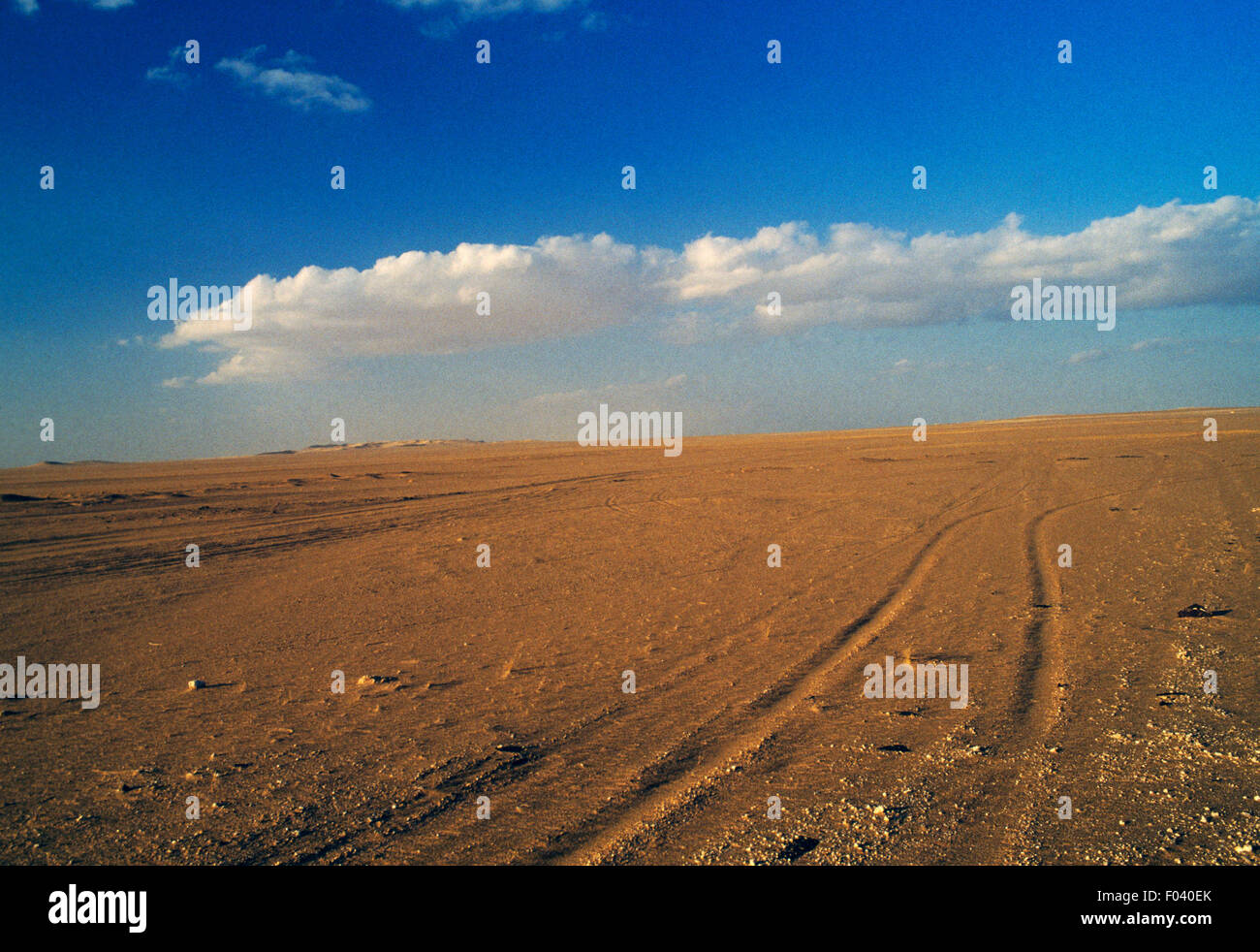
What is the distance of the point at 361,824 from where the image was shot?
4.67 metres

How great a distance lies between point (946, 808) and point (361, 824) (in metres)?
3.98

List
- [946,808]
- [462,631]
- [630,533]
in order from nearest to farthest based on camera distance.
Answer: [946,808]
[462,631]
[630,533]

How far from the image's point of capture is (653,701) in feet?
22.2

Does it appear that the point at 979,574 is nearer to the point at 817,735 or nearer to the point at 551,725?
the point at 817,735

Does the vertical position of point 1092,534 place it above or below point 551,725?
above

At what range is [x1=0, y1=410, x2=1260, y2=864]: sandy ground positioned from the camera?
4.45m

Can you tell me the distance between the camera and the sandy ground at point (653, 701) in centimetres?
445

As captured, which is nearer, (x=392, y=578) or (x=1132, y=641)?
(x=1132, y=641)

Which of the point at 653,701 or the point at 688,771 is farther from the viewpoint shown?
the point at 653,701

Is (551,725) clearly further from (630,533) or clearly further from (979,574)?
(630,533)

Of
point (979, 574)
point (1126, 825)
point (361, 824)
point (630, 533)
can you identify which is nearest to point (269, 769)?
point (361, 824)
